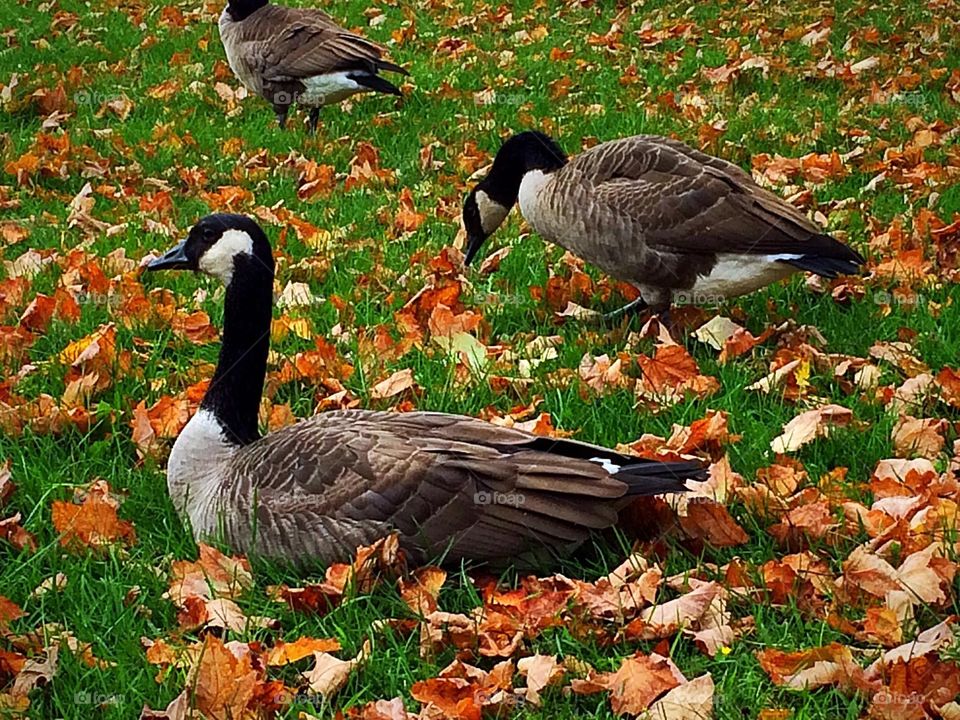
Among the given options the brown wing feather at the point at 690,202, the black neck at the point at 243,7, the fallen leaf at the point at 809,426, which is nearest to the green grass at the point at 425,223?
the fallen leaf at the point at 809,426

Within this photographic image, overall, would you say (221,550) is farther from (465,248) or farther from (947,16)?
(947,16)

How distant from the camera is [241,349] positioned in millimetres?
4055

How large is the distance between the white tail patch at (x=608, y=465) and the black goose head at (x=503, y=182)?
3.05 meters

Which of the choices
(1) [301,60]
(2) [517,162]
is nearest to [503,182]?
(2) [517,162]

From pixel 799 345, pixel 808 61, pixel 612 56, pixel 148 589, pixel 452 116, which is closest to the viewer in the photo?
pixel 148 589

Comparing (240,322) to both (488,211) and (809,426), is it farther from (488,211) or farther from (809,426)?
(488,211)

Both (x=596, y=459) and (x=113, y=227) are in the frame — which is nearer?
(x=596, y=459)

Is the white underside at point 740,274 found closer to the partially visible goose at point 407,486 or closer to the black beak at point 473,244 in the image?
the black beak at point 473,244

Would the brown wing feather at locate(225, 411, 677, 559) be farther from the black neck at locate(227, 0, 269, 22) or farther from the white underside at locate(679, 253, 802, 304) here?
the black neck at locate(227, 0, 269, 22)

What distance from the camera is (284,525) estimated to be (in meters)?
3.57

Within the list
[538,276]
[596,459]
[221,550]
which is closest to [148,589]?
[221,550]

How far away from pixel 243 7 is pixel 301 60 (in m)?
1.42

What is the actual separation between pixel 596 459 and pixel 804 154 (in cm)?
521

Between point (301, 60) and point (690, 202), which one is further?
point (301, 60)
